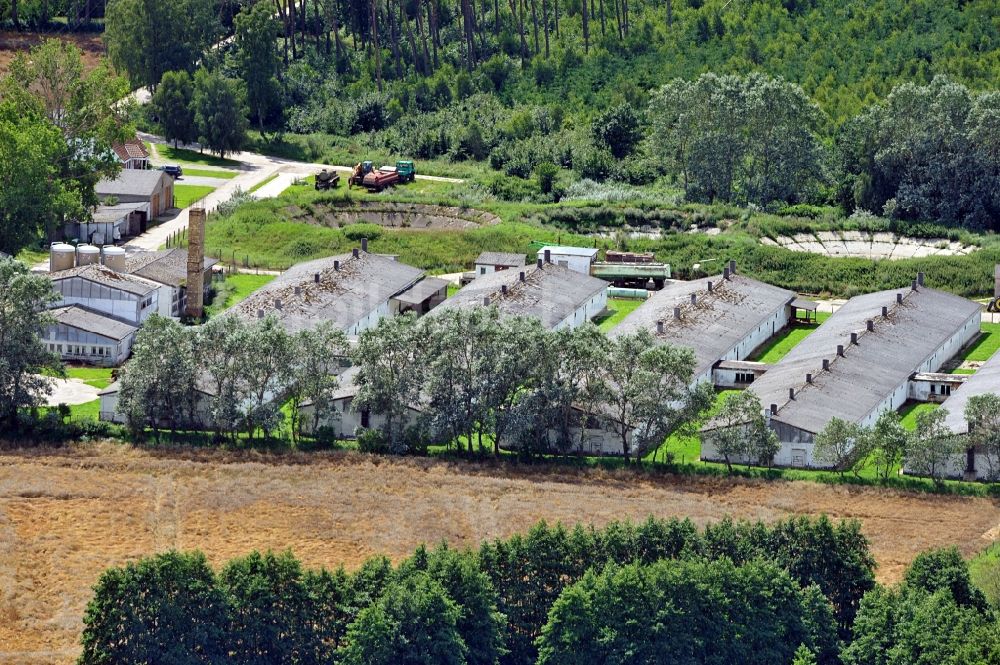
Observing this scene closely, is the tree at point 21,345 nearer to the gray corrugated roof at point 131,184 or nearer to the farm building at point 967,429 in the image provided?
the farm building at point 967,429

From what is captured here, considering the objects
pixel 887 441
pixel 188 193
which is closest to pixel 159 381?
pixel 887 441

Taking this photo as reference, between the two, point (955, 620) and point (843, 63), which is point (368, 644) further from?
point (843, 63)

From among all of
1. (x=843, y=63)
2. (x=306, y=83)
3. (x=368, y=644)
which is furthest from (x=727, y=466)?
(x=306, y=83)

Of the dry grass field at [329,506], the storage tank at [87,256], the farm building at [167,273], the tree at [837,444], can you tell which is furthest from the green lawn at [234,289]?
the tree at [837,444]

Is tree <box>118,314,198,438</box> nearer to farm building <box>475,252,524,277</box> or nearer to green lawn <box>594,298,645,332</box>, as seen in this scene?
green lawn <box>594,298,645,332</box>

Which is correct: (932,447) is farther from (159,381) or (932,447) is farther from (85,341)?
(85,341)
